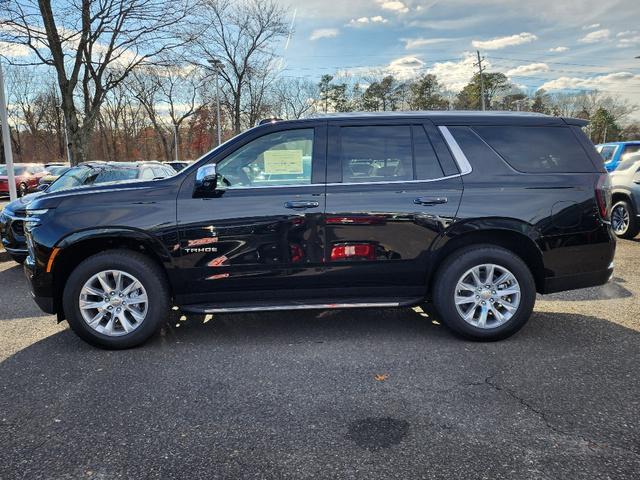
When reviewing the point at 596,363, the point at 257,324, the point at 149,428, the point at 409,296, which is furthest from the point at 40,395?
the point at 596,363

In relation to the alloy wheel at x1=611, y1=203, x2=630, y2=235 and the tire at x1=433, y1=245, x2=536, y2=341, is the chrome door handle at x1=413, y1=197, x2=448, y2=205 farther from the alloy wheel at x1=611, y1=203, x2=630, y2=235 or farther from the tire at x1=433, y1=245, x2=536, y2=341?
the alloy wheel at x1=611, y1=203, x2=630, y2=235

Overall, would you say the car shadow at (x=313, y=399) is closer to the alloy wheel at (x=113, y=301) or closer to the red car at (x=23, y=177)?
the alloy wheel at (x=113, y=301)

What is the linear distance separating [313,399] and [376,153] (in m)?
2.12

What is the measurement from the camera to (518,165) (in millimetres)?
4090

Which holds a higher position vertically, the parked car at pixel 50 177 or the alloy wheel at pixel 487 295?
the parked car at pixel 50 177

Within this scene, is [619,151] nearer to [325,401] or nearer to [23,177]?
[325,401]

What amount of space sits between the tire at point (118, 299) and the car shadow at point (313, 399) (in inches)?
6.8

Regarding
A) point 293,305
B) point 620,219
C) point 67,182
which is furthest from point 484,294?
point 67,182

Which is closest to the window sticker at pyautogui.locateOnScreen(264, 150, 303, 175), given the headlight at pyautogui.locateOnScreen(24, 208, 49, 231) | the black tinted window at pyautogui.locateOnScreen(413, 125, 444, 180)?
the black tinted window at pyautogui.locateOnScreen(413, 125, 444, 180)

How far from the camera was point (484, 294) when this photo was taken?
13.3 feet

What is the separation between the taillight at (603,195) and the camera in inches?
161

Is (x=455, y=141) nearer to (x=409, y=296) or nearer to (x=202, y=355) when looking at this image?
(x=409, y=296)

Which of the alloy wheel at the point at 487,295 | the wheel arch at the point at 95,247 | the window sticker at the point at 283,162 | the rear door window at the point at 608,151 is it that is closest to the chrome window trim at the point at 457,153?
the alloy wheel at the point at 487,295

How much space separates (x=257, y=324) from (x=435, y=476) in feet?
8.62
